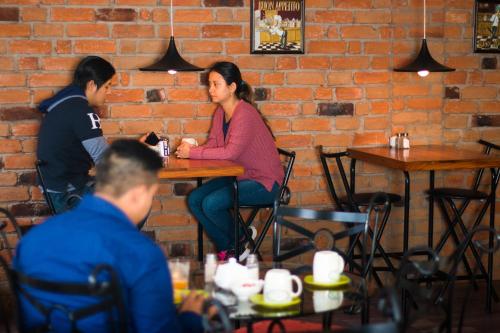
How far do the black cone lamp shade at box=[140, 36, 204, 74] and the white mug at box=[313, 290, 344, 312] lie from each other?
206 centimetres

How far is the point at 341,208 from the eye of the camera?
470 cm

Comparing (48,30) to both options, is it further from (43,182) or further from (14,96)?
(43,182)

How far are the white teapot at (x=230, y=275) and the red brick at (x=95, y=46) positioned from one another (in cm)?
229

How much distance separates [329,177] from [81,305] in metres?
2.84

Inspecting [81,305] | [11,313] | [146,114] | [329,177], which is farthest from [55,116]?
[81,305]

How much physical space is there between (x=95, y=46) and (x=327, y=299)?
8.26ft

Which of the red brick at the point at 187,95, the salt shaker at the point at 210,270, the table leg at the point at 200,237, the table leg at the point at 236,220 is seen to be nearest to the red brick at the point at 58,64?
the red brick at the point at 187,95

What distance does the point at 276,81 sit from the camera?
183 inches

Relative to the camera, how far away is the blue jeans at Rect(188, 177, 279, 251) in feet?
14.3

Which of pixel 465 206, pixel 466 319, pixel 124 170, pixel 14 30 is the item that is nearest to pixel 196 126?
pixel 14 30

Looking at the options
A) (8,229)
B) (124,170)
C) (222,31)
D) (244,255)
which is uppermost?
(222,31)

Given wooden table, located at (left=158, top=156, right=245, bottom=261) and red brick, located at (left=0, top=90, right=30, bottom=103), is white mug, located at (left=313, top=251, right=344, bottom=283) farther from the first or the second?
red brick, located at (left=0, top=90, right=30, bottom=103)

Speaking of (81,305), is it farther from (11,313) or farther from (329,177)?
(329,177)

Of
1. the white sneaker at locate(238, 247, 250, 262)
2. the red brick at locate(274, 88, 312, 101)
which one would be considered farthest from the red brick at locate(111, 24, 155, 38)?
the white sneaker at locate(238, 247, 250, 262)
